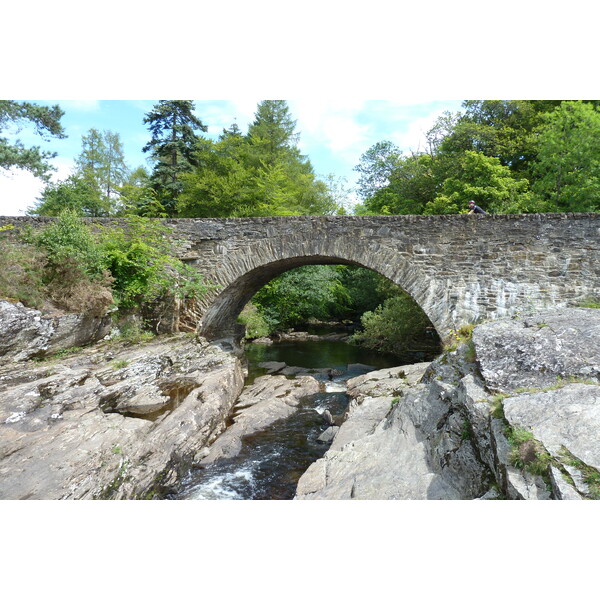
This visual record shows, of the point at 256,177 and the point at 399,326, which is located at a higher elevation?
the point at 256,177

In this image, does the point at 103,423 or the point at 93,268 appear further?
the point at 93,268

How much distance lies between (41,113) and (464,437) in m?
12.1

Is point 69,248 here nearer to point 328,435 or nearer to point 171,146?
point 328,435

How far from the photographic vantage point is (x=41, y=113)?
9.73 m

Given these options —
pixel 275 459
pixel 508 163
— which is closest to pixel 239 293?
pixel 275 459

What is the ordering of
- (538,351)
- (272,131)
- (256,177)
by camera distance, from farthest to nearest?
(272,131)
(256,177)
(538,351)

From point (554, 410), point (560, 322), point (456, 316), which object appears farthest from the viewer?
point (456, 316)

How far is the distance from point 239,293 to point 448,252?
6.54 m

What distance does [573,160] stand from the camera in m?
12.3

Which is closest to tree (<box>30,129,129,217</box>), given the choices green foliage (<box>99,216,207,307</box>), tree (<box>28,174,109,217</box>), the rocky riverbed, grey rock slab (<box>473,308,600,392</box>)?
tree (<box>28,174,109,217</box>)

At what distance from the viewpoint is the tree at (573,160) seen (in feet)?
39.3

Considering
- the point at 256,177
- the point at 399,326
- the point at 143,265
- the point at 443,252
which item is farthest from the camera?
the point at 256,177

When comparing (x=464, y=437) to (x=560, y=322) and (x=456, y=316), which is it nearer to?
(x=560, y=322)

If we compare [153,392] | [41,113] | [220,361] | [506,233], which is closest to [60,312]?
[153,392]
